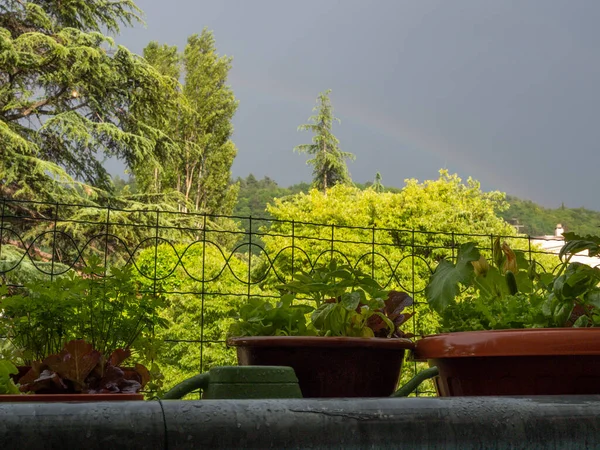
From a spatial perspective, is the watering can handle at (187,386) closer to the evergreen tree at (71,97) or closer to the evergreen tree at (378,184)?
the evergreen tree at (71,97)

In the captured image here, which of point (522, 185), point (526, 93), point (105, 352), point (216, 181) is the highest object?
point (526, 93)

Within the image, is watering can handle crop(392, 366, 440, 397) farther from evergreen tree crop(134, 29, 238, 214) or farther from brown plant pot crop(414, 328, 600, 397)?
evergreen tree crop(134, 29, 238, 214)

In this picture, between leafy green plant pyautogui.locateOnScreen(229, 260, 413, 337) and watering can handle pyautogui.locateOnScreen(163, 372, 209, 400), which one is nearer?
watering can handle pyautogui.locateOnScreen(163, 372, 209, 400)

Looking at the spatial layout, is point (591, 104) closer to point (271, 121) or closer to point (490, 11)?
point (490, 11)

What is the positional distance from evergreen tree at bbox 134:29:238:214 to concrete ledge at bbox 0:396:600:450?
19570 mm

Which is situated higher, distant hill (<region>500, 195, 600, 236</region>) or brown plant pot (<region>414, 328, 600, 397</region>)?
distant hill (<region>500, 195, 600, 236</region>)

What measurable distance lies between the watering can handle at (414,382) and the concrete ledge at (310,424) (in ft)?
0.69

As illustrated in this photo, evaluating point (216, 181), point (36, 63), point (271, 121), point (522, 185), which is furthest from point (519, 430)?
point (271, 121)

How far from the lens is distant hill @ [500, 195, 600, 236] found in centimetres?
2719

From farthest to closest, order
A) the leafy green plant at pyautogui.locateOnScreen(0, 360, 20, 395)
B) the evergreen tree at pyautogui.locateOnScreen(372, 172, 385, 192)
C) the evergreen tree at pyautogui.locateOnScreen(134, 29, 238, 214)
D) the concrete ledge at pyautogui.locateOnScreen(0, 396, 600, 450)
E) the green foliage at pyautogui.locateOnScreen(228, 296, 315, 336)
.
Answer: the evergreen tree at pyautogui.locateOnScreen(372, 172, 385, 192), the evergreen tree at pyautogui.locateOnScreen(134, 29, 238, 214), the green foliage at pyautogui.locateOnScreen(228, 296, 315, 336), the leafy green plant at pyautogui.locateOnScreen(0, 360, 20, 395), the concrete ledge at pyautogui.locateOnScreen(0, 396, 600, 450)

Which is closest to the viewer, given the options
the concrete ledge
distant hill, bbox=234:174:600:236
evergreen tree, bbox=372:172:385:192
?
the concrete ledge

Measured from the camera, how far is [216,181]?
20562mm

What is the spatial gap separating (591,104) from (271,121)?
166ft

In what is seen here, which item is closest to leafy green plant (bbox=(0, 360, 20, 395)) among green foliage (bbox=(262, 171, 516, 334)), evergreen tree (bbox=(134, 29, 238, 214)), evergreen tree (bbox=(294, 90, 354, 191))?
green foliage (bbox=(262, 171, 516, 334))
